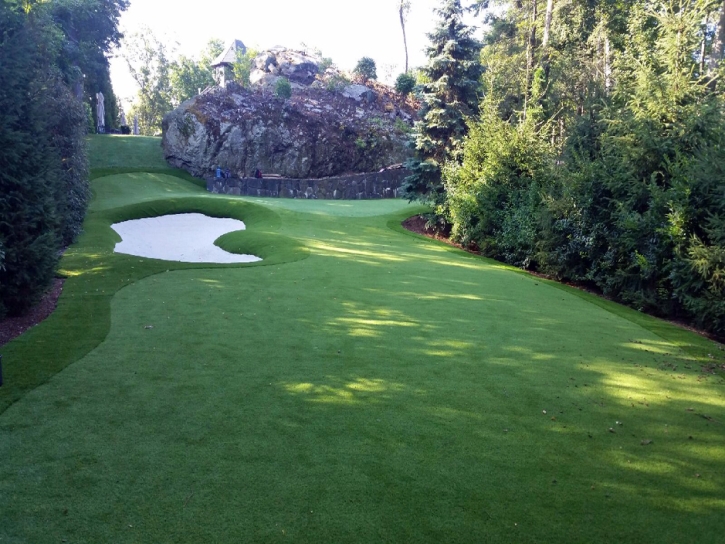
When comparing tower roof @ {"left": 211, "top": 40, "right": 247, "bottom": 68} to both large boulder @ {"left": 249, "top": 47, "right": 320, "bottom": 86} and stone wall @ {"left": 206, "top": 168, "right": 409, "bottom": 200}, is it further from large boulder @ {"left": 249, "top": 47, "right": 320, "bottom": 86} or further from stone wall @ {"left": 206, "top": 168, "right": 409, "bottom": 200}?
stone wall @ {"left": 206, "top": 168, "right": 409, "bottom": 200}

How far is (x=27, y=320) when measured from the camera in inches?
344

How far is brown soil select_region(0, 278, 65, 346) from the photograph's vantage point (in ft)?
26.3

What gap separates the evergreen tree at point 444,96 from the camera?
75.5 feet

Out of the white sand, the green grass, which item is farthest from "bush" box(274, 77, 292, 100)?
the green grass

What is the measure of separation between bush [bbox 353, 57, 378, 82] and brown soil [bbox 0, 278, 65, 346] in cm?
4052

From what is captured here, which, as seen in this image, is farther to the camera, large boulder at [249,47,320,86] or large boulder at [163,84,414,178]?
large boulder at [249,47,320,86]

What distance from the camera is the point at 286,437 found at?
4922 millimetres

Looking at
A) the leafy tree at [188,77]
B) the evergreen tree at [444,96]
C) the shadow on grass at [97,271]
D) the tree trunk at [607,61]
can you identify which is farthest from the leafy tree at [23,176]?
the leafy tree at [188,77]

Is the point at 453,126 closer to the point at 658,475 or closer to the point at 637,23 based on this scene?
the point at 637,23

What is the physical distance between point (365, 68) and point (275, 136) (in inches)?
555

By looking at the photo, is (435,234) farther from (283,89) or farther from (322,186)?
(283,89)

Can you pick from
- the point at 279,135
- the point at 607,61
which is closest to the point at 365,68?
the point at 279,135

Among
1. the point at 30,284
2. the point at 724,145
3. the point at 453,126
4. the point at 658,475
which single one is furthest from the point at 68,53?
the point at 658,475

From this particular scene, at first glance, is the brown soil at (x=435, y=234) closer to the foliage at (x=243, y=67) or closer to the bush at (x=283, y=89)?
the bush at (x=283, y=89)
